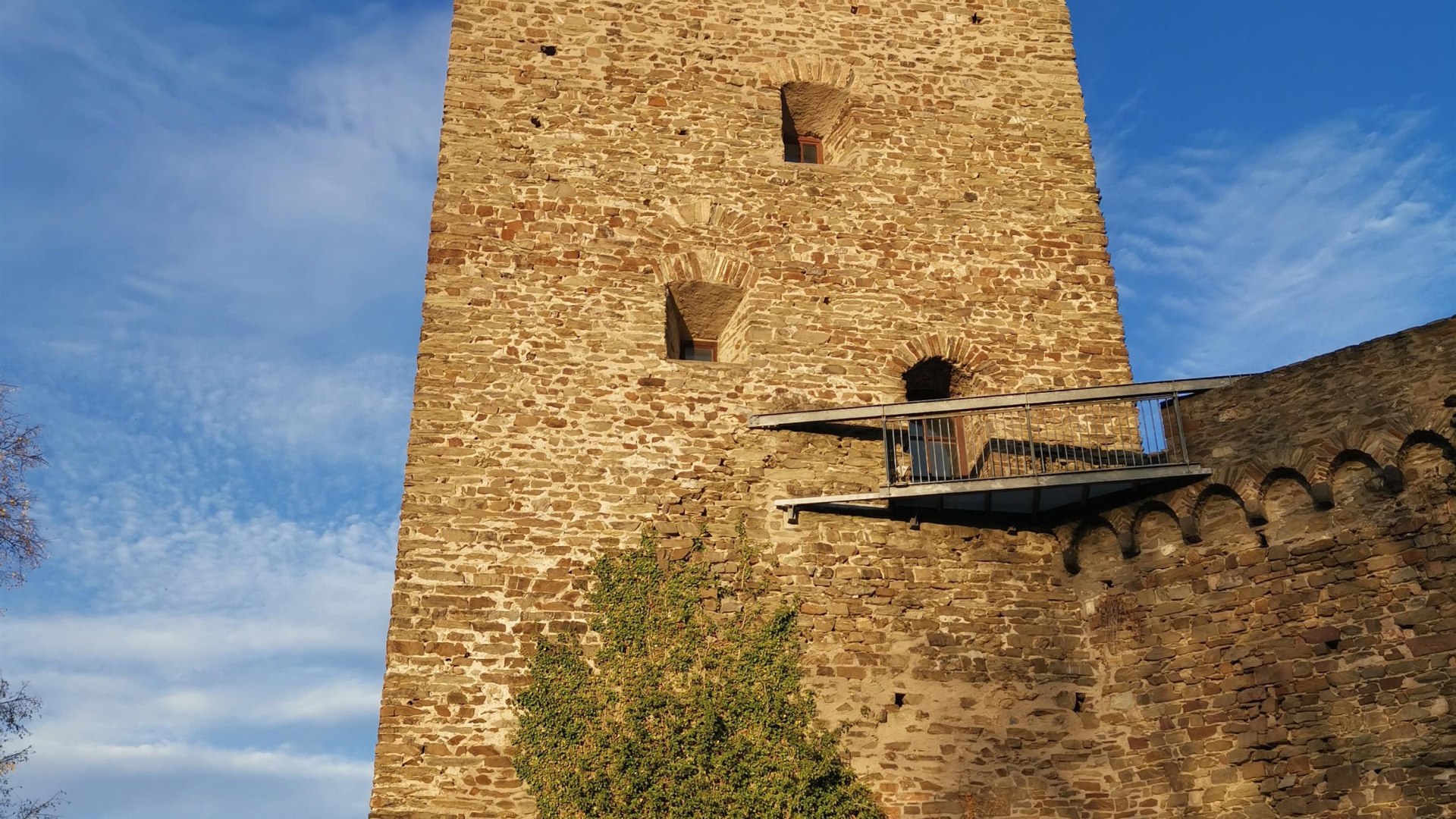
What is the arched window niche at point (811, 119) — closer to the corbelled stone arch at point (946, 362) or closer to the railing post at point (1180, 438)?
the corbelled stone arch at point (946, 362)

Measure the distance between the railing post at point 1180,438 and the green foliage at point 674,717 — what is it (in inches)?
137

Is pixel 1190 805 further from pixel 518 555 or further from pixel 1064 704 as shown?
pixel 518 555

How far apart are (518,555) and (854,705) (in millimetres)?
2935

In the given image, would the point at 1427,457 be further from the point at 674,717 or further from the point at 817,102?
the point at 817,102

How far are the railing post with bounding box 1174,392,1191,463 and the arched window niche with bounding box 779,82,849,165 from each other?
4.59 m

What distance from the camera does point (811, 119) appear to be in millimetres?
12555

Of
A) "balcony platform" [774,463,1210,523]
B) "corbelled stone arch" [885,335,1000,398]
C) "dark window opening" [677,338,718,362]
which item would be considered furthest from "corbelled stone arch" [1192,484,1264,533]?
"dark window opening" [677,338,718,362]

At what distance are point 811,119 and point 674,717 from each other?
6678mm

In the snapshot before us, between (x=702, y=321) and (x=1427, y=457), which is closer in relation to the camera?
(x=1427, y=457)

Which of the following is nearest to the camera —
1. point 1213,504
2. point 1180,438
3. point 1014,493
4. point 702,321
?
point 1213,504

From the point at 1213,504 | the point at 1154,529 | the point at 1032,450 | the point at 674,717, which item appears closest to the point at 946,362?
the point at 1032,450

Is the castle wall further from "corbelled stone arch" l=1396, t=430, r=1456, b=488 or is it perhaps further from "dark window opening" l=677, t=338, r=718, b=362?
"dark window opening" l=677, t=338, r=718, b=362

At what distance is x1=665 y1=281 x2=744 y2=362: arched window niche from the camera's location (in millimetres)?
11016

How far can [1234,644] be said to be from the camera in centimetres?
902
